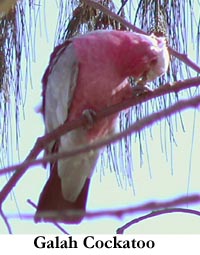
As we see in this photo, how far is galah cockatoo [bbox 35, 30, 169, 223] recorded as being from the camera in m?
1.47

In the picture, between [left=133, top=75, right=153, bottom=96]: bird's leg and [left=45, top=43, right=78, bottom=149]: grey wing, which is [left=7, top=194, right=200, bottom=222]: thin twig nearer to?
[left=133, top=75, right=153, bottom=96]: bird's leg

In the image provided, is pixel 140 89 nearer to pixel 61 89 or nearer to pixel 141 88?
pixel 141 88

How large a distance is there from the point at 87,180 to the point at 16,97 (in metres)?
0.32

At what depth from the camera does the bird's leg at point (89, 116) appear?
139cm

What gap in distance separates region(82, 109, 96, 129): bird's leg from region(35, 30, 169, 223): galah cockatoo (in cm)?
1

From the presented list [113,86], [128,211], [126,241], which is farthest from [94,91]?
[128,211]

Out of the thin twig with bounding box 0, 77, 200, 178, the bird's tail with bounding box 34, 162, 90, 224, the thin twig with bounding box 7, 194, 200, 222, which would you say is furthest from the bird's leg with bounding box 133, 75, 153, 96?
the thin twig with bounding box 7, 194, 200, 222

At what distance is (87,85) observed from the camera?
1.50 m

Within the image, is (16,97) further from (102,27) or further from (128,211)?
(128,211)

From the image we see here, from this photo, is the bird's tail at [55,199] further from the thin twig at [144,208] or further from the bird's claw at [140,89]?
the thin twig at [144,208]

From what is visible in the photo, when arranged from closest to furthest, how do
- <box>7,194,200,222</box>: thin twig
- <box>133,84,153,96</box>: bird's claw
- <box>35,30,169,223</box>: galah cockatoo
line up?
<box>7,194,200,222</box>: thin twig < <box>133,84,153,96</box>: bird's claw < <box>35,30,169,223</box>: galah cockatoo

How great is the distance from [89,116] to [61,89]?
19 centimetres

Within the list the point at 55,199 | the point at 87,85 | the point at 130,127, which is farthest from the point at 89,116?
the point at 130,127

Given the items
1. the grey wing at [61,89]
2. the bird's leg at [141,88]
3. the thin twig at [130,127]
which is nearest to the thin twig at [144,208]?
the thin twig at [130,127]
